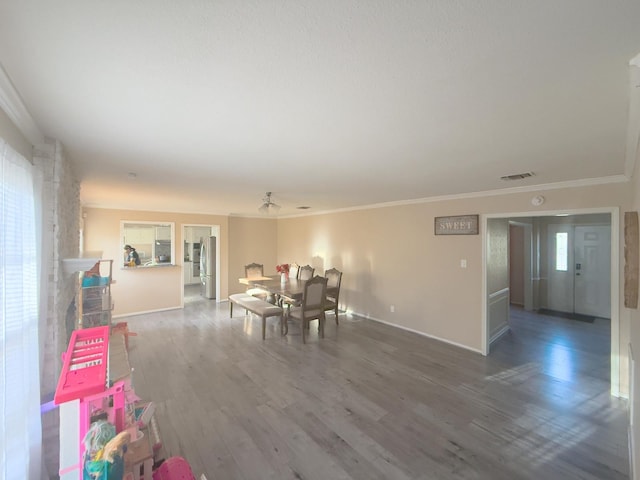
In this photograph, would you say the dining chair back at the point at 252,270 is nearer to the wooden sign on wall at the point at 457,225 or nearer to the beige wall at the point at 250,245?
the beige wall at the point at 250,245

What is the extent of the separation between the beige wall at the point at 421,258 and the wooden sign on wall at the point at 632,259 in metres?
1.32

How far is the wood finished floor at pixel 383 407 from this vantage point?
2.06m

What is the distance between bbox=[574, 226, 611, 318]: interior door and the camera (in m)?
5.61

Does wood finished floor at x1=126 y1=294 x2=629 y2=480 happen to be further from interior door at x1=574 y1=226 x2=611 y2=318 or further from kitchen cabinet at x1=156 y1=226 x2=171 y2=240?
kitchen cabinet at x1=156 y1=226 x2=171 y2=240

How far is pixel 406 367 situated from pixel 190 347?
3196 mm

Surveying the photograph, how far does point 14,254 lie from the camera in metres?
1.29

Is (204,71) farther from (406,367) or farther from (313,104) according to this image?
(406,367)

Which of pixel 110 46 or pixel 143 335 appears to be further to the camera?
pixel 143 335

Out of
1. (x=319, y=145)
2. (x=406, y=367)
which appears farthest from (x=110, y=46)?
(x=406, y=367)

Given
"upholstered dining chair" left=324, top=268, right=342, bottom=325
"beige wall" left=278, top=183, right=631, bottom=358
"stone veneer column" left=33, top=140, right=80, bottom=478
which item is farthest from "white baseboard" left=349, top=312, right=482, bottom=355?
"stone veneer column" left=33, top=140, right=80, bottom=478

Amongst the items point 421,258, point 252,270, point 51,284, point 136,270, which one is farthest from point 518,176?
point 136,270

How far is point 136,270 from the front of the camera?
5.96m

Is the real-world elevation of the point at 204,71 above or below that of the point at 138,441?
above

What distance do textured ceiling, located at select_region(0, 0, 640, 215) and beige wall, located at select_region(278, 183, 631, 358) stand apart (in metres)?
1.22
